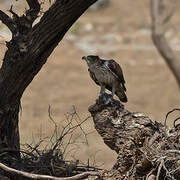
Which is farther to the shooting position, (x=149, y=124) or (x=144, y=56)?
(x=144, y=56)

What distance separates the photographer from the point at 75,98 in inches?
806

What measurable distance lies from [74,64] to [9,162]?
56.1 ft

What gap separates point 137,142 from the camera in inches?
239

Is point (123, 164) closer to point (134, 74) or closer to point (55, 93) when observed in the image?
point (55, 93)

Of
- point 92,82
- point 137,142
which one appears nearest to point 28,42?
point 137,142

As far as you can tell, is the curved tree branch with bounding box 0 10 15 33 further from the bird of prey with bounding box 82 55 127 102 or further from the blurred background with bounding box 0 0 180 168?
the blurred background with bounding box 0 0 180 168

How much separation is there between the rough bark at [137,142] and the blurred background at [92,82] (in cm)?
676

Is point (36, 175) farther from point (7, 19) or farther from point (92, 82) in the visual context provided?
point (92, 82)

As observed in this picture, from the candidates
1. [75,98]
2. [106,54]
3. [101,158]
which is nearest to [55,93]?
[75,98]

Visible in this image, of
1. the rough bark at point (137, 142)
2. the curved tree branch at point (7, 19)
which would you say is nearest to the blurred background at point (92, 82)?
the rough bark at point (137, 142)

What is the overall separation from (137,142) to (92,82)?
51.8ft

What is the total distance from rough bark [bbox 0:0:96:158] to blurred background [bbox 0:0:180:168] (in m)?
6.81

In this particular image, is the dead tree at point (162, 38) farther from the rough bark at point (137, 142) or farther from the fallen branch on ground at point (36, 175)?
the fallen branch on ground at point (36, 175)

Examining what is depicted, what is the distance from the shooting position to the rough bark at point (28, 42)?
6246 mm
